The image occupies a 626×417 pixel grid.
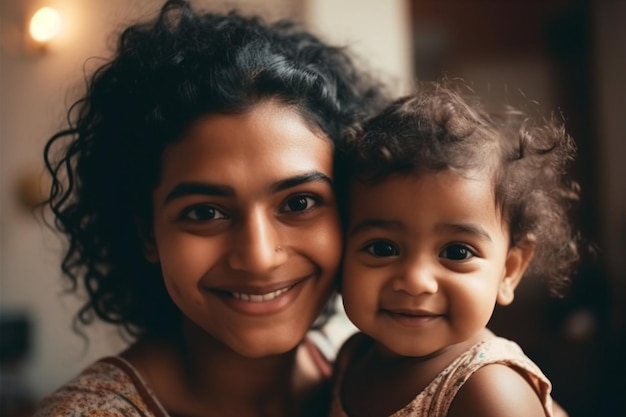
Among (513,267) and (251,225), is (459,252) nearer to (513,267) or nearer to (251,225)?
(513,267)

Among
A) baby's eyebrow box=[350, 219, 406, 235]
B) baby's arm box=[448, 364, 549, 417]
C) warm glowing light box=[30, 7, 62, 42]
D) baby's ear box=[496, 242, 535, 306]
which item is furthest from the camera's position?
warm glowing light box=[30, 7, 62, 42]

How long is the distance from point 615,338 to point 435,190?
2.75m

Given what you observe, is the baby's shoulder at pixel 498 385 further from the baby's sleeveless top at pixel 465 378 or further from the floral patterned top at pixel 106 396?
the floral patterned top at pixel 106 396

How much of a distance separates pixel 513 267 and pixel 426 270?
232 mm

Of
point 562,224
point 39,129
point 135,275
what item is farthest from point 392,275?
point 39,129

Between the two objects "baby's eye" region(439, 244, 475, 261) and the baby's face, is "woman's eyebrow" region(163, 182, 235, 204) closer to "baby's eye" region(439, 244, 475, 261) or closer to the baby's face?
the baby's face

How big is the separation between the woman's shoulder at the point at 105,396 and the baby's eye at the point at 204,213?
325mm

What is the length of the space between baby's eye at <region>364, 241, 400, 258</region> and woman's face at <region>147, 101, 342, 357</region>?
7cm

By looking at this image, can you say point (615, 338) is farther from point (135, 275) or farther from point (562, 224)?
point (135, 275)

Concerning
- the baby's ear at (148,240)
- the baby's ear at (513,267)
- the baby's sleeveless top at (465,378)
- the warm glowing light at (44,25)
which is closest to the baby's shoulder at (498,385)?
the baby's sleeveless top at (465,378)

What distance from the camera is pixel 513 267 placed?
1.25 meters

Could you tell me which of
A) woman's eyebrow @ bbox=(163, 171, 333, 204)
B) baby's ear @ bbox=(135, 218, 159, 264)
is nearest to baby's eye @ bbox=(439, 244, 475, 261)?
woman's eyebrow @ bbox=(163, 171, 333, 204)

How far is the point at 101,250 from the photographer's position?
1582 millimetres

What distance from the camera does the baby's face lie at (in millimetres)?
1105
